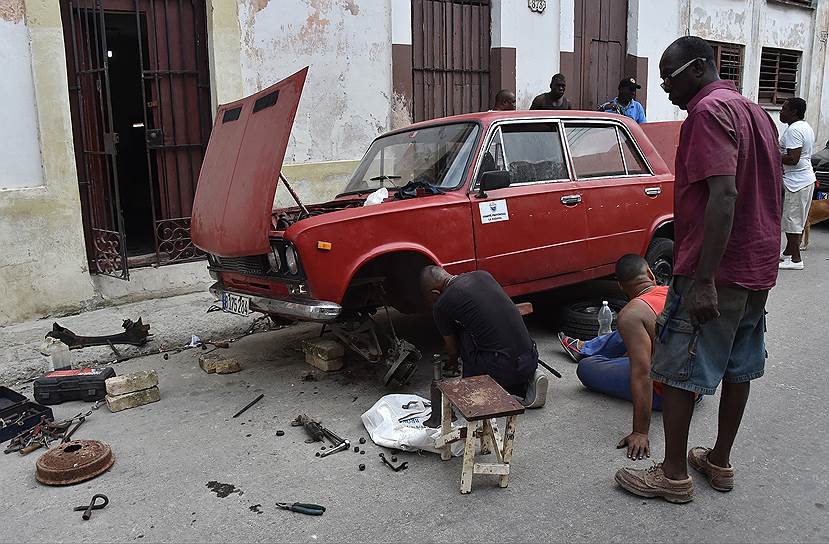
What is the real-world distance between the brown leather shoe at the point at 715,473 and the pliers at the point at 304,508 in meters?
1.88

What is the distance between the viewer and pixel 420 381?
16.2ft

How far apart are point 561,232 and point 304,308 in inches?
88.2

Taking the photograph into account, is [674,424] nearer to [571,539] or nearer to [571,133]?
[571,539]

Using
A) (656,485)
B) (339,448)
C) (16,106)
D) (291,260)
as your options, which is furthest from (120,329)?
(656,485)

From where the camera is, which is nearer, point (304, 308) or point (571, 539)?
point (571, 539)

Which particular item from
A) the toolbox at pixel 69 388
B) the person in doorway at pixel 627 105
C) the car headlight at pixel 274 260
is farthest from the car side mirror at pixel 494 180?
the person in doorway at pixel 627 105

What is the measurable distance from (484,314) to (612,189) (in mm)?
2419

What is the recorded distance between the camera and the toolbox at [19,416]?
13.6 ft

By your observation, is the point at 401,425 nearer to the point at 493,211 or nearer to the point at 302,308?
the point at 302,308

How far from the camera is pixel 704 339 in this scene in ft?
9.91

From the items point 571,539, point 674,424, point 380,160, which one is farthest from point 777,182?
point 380,160

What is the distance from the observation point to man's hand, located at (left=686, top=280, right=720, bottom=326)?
2.89 m

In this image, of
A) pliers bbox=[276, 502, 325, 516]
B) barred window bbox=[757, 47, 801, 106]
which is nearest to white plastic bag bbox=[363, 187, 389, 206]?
pliers bbox=[276, 502, 325, 516]

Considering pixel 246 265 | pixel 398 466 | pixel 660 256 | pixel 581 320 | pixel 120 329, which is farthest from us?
pixel 660 256
